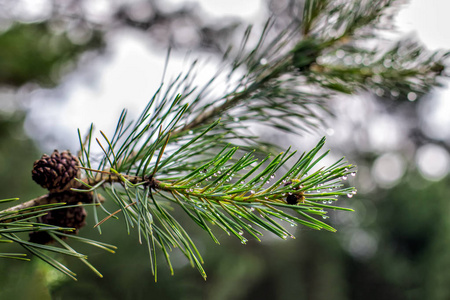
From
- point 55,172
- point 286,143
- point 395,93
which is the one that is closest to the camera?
point 55,172

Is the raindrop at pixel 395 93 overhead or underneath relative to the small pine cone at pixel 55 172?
overhead

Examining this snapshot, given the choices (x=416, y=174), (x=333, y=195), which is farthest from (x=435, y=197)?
(x=333, y=195)

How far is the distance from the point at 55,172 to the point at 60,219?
0.05 meters

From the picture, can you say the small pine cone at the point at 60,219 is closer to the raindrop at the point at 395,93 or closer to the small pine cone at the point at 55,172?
the small pine cone at the point at 55,172

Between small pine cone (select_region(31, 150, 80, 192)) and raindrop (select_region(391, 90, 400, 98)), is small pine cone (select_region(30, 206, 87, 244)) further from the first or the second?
raindrop (select_region(391, 90, 400, 98))

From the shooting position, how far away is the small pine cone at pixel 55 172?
30cm

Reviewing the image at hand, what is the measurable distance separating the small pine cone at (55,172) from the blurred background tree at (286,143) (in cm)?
10

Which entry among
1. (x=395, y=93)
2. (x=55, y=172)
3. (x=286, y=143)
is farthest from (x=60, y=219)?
(x=286, y=143)

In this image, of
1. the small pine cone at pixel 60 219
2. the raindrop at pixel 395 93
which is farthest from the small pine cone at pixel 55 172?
the raindrop at pixel 395 93

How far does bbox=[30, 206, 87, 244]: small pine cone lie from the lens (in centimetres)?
32

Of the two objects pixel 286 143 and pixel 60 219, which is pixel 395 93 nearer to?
pixel 60 219

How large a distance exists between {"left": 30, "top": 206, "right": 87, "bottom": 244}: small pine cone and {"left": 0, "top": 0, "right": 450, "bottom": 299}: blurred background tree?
0.04 meters

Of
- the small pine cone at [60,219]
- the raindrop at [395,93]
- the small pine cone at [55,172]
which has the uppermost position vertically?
the raindrop at [395,93]

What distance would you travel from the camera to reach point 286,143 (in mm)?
4012
